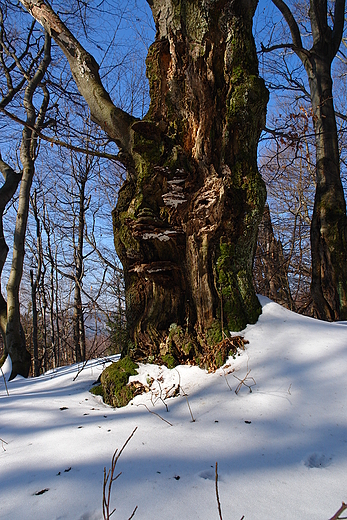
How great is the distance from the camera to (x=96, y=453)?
1298mm

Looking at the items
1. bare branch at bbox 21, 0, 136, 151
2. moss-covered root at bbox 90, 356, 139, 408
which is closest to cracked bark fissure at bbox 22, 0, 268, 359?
moss-covered root at bbox 90, 356, 139, 408

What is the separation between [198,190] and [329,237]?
8.61ft

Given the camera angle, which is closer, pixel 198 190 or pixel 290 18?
pixel 198 190

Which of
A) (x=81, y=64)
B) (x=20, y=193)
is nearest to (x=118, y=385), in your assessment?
(x=81, y=64)

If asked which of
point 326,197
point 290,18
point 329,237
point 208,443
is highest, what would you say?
point 290,18

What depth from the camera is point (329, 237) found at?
13.8 ft

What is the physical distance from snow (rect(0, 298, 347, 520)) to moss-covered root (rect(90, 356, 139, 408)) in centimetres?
14

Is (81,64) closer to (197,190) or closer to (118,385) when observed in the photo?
(197,190)

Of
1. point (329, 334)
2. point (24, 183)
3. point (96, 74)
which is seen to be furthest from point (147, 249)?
point (24, 183)

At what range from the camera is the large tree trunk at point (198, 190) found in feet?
8.08

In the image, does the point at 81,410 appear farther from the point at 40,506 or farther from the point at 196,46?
the point at 196,46

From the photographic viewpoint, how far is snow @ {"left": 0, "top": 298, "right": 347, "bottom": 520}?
0.98 m

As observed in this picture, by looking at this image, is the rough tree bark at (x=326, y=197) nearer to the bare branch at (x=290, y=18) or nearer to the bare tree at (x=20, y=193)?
the bare branch at (x=290, y=18)

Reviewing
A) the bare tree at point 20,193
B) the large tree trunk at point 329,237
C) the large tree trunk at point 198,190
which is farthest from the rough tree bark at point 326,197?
the bare tree at point 20,193
